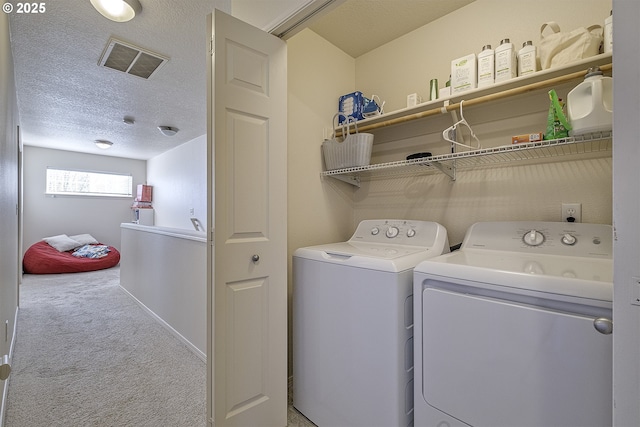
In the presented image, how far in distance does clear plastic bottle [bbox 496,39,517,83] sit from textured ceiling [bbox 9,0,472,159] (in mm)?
529

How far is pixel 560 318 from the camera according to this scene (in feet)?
2.79

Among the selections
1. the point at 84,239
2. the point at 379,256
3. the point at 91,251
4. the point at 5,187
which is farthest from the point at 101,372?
the point at 84,239

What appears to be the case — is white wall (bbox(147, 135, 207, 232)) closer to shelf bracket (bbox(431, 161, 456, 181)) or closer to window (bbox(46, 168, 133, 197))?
window (bbox(46, 168, 133, 197))

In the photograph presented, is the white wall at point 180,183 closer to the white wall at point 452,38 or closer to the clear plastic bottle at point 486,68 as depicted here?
the white wall at point 452,38

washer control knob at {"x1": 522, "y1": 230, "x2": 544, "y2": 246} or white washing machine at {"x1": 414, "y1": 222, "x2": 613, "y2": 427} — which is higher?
washer control knob at {"x1": 522, "y1": 230, "x2": 544, "y2": 246}

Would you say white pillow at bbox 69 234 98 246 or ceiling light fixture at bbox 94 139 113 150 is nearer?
ceiling light fixture at bbox 94 139 113 150

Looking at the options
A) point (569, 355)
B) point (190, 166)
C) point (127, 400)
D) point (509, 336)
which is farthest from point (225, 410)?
point (190, 166)

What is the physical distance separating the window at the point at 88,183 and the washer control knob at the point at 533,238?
7.52 metres

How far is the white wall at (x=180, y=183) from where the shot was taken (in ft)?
16.9

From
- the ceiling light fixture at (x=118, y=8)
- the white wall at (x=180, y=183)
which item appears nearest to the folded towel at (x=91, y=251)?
the white wall at (x=180, y=183)

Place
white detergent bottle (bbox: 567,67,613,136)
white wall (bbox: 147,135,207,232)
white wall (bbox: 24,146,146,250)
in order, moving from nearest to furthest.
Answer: white detergent bottle (bbox: 567,67,613,136)
white wall (bbox: 147,135,207,232)
white wall (bbox: 24,146,146,250)

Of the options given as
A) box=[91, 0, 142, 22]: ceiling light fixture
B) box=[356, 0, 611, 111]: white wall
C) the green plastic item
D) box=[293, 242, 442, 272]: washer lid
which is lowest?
box=[293, 242, 442, 272]: washer lid

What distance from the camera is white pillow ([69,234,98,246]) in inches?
225

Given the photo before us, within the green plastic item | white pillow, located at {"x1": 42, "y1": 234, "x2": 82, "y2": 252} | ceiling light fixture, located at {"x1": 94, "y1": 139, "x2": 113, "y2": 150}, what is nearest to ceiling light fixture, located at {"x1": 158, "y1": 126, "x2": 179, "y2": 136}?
ceiling light fixture, located at {"x1": 94, "y1": 139, "x2": 113, "y2": 150}
